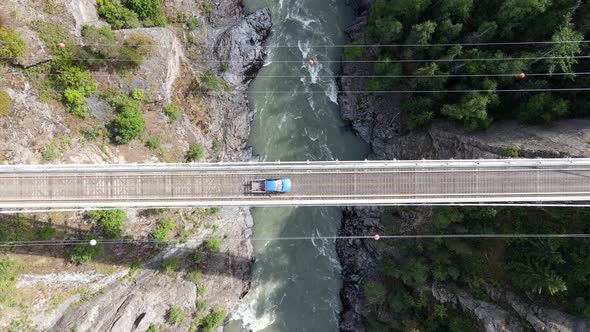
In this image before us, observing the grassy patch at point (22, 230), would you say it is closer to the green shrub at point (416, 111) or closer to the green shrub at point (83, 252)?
the green shrub at point (83, 252)

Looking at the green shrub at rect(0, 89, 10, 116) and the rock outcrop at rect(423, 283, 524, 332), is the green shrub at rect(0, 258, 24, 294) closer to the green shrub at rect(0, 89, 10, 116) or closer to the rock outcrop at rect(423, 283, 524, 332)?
the green shrub at rect(0, 89, 10, 116)

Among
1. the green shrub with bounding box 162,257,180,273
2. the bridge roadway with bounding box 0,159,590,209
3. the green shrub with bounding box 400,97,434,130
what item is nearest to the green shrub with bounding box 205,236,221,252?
the green shrub with bounding box 162,257,180,273

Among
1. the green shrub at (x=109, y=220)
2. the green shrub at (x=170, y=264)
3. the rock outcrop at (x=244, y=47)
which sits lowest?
the green shrub at (x=170, y=264)

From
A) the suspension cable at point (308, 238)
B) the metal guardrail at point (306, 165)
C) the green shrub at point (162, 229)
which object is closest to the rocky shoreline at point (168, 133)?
the suspension cable at point (308, 238)

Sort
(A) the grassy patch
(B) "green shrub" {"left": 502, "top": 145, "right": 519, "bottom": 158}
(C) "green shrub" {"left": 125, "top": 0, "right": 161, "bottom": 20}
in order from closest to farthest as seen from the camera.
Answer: (B) "green shrub" {"left": 502, "top": 145, "right": 519, "bottom": 158} < (A) the grassy patch < (C) "green shrub" {"left": 125, "top": 0, "right": 161, "bottom": 20}

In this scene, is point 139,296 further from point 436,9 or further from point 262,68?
point 436,9

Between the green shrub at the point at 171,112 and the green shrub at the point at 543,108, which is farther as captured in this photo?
the green shrub at the point at 171,112
